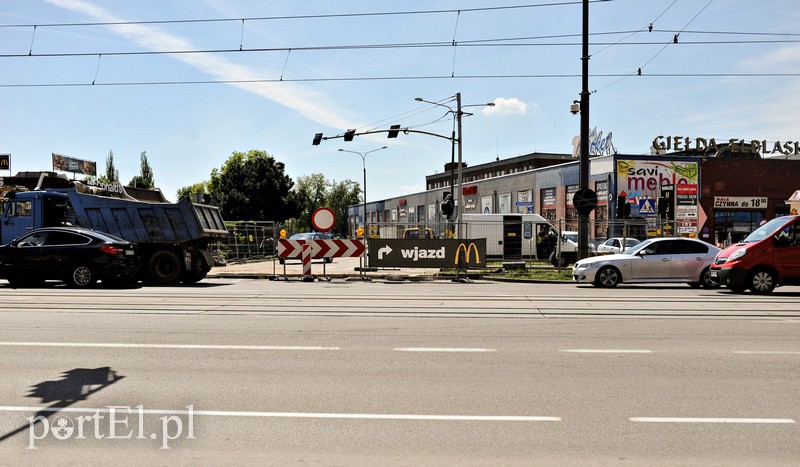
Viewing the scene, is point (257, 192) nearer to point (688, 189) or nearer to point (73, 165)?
point (73, 165)

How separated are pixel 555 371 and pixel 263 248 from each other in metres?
28.5

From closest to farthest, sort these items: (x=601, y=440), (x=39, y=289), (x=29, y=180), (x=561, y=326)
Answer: (x=601, y=440) → (x=561, y=326) → (x=39, y=289) → (x=29, y=180)

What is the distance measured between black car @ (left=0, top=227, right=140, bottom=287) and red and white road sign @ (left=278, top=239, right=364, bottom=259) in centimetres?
483

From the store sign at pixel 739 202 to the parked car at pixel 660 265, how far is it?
2986cm

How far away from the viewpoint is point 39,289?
16266 millimetres

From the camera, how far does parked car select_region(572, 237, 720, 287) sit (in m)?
18.5

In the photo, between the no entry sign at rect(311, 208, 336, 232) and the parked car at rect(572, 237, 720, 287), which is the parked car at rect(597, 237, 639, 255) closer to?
the parked car at rect(572, 237, 720, 287)

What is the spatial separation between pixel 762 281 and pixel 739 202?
109 ft

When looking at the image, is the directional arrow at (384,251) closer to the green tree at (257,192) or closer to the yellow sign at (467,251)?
the yellow sign at (467,251)

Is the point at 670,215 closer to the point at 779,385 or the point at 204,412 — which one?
the point at 779,385

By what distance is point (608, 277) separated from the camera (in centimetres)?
1870

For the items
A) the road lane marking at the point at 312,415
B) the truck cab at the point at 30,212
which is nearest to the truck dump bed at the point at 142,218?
the truck cab at the point at 30,212

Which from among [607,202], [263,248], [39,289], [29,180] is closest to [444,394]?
[39,289]

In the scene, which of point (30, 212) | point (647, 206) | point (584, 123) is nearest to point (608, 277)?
point (584, 123)
